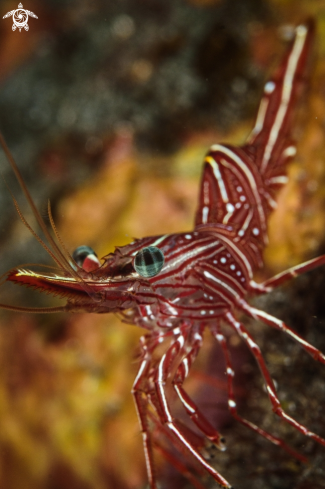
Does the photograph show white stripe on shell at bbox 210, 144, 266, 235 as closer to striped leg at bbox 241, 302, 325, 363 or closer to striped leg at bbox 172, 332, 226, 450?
striped leg at bbox 241, 302, 325, 363

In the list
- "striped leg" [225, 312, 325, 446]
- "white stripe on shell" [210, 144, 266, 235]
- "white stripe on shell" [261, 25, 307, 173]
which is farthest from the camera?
"white stripe on shell" [261, 25, 307, 173]

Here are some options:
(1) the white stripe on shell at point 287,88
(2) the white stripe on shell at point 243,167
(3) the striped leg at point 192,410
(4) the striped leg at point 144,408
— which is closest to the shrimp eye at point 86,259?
(4) the striped leg at point 144,408

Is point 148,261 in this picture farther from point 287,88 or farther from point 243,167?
point 287,88

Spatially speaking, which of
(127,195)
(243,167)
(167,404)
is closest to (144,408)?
(167,404)

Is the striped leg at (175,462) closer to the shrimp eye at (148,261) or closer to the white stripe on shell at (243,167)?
the shrimp eye at (148,261)

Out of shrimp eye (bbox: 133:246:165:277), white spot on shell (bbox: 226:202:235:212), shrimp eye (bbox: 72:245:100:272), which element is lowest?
shrimp eye (bbox: 133:246:165:277)

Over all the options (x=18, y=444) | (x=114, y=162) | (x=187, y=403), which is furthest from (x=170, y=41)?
(x=18, y=444)

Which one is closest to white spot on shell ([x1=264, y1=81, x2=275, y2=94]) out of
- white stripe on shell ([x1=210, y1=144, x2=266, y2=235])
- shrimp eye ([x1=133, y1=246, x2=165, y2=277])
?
white stripe on shell ([x1=210, y1=144, x2=266, y2=235])
